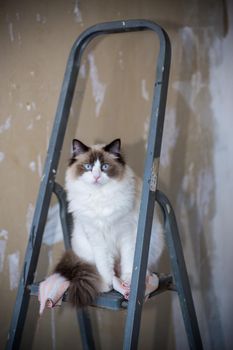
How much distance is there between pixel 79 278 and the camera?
47.9 inches

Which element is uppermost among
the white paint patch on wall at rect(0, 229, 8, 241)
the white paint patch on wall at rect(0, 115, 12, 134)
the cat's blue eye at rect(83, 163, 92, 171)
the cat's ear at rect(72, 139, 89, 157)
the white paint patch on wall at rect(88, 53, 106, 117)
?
the white paint patch on wall at rect(88, 53, 106, 117)

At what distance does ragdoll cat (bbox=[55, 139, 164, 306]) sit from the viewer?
128cm

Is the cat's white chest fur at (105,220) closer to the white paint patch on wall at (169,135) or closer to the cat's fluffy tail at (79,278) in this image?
the cat's fluffy tail at (79,278)

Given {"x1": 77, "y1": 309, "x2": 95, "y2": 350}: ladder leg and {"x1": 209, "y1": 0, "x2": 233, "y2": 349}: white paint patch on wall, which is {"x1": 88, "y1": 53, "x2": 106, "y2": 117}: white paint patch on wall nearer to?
{"x1": 209, "y1": 0, "x2": 233, "y2": 349}: white paint patch on wall

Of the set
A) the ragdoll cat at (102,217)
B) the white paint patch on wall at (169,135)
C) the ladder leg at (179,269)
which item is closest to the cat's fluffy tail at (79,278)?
the ragdoll cat at (102,217)

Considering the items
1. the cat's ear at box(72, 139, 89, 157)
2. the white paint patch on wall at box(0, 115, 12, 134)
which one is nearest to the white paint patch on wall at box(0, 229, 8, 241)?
the white paint patch on wall at box(0, 115, 12, 134)

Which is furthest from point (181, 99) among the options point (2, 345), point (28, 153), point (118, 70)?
point (2, 345)

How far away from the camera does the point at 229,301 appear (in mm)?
1627

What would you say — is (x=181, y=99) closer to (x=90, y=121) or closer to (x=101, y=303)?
(x=90, y=121)

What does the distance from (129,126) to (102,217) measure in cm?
55

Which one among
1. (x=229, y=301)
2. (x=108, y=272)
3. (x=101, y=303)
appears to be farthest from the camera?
(x=229, y=301)

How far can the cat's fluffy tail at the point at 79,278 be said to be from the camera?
1.16 meters

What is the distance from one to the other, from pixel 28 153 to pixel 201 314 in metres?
0.96

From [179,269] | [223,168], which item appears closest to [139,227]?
Answer: [179,269]
